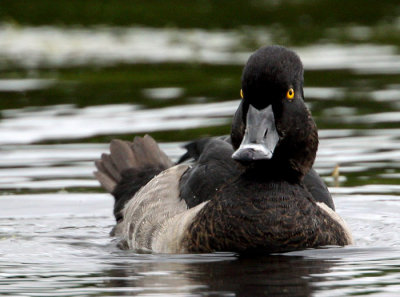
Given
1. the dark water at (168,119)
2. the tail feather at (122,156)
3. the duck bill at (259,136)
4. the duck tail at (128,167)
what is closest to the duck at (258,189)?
the duck bill at (259,136)

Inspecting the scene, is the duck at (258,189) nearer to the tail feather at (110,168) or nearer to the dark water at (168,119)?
the dark water at (168,119)

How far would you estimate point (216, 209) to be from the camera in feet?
30.0

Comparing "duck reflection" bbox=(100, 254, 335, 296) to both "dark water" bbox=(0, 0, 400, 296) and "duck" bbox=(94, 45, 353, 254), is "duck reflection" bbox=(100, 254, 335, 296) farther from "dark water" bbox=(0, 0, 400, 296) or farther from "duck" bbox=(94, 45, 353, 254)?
"duck" bbox=(94, 45, 353, 254)

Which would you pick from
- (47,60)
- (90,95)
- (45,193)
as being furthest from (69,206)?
(47,60)

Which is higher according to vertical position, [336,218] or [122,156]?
[122,156]

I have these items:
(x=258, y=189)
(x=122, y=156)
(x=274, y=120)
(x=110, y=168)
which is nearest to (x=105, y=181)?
(x=110, y=168)

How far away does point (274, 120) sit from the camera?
9.02m

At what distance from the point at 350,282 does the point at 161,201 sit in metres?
2.55

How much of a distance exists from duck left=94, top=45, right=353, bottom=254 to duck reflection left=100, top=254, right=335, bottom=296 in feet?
0.72

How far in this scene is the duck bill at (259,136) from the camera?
28.3 ft

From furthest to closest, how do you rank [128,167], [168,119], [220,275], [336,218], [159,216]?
1. [168,119]
2. [128,167]
3. [159,216]
4. [336,218]
5. [220,275]

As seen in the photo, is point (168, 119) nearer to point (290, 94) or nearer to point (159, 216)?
point (159, 216)

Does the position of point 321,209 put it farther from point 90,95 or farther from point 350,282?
point 90,95

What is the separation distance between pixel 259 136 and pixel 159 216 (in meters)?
1.53
